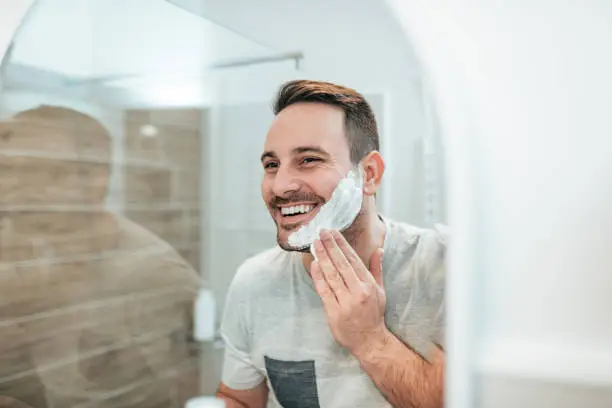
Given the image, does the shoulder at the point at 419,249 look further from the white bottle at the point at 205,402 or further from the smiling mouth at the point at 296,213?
the white bottle at the point at 205,402

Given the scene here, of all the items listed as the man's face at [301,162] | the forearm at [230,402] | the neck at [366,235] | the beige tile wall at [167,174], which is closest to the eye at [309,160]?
the man's face at [301,162]

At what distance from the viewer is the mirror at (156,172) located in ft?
2.92

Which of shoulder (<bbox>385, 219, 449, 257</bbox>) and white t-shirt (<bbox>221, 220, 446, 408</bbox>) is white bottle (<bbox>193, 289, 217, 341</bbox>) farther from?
shoulder (<bbox>385, 219, 449, 257</bbox>)

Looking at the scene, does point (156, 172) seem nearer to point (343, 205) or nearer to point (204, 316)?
point (204, 316)

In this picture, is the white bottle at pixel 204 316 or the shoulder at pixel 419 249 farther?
the white bottle at pixel 204 316

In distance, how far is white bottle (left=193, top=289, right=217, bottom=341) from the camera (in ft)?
3.29

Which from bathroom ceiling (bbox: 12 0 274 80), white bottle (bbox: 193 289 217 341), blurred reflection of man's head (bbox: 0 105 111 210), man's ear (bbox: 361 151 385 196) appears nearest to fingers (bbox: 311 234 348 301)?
man's ear (bbox: 361 151 385 196)

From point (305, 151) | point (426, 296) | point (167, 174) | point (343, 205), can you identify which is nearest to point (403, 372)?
point (426, 296)

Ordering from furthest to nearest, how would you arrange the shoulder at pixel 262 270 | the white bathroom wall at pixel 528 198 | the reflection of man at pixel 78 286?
the reflection of man at pixel 78 286 < the shoulder at pixel 262 270 < the white bathroom wall at pixel 528 198

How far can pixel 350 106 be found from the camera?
889mm

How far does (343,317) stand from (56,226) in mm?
622

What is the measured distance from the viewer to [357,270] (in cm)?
88

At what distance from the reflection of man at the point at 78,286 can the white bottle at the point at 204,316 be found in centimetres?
2

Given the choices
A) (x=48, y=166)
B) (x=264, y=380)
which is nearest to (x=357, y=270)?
(x=264, y=380)
